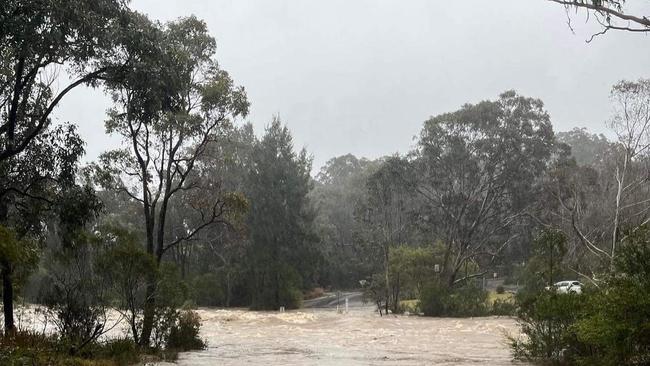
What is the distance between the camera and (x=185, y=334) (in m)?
19.1

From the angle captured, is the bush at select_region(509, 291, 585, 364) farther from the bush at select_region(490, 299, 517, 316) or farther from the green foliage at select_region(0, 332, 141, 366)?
the bush at select_region(490, 299, 517, 316)

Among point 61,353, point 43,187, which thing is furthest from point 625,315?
point 43,187

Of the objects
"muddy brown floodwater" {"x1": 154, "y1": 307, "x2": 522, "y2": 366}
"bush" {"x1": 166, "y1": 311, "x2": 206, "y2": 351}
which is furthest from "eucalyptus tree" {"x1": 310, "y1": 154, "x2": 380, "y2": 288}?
"bush" {"x1": 166, "y1": 311, "x2": 206, "y2": 351}

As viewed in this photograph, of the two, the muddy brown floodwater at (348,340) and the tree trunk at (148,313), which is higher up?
the tree trunk at (148,313)

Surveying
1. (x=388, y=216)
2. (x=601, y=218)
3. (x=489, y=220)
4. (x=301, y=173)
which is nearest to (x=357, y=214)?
(x=388, y=216)

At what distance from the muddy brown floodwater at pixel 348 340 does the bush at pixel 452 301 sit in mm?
1589

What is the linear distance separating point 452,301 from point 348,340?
48.0 feet

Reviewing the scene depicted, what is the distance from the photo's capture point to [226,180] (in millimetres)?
54094

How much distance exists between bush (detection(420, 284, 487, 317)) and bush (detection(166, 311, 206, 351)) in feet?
70.7

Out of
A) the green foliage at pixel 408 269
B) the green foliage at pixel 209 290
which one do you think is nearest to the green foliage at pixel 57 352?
the green foliage at pixel 408 269

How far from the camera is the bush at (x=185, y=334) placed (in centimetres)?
1852

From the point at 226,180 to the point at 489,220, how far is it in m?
22.3

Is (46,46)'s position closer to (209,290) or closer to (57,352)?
(57,352)

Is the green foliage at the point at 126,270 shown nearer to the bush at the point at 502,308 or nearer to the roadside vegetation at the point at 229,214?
the roadside vegetation at the point at 229,214
